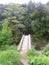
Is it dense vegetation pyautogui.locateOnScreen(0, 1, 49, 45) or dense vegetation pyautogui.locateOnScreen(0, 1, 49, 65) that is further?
dense vegetation pyautogui.locateOnScreen(0, 1, 49, 45)

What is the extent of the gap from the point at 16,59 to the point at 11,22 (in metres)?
12.7

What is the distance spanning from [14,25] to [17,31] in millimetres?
712

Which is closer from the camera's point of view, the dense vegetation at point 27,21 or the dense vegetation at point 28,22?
the dense vegetation at point 28,22

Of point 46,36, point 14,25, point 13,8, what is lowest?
point 46,36

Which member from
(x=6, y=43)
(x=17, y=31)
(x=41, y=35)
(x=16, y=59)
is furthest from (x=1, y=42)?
(x=16, y=59)

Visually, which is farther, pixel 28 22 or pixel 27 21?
pixel 27 21

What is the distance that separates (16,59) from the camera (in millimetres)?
9258

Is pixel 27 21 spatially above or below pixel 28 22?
above

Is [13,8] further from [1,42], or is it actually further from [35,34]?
[1,42]

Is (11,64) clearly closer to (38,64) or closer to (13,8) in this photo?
(38,64)

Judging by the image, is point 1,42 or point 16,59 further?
point 1,42

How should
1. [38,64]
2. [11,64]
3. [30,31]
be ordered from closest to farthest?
[11,64]
[38,64]
[30,31]

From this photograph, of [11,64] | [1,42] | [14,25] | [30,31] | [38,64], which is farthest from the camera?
[30,31]

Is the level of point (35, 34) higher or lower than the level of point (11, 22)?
lower
